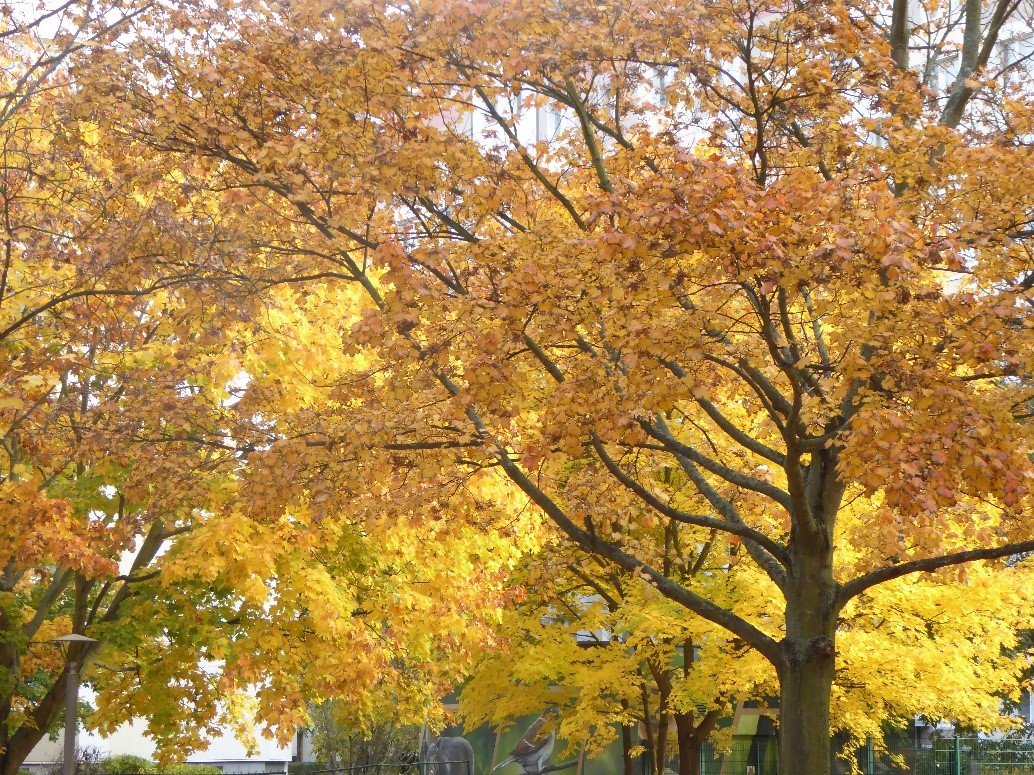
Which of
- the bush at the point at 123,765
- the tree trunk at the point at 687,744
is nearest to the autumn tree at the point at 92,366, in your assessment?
the tree trunk at the point at 687,744

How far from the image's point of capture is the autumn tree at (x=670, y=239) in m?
7.81

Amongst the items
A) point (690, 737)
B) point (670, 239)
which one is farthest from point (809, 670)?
point (690, 737)

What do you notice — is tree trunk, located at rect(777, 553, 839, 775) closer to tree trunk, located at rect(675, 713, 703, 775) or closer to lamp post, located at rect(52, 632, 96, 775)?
lamp post, located at rect(52, 632, 96, 775)

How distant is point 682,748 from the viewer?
20297 mm

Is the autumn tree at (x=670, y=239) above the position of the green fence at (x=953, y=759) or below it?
above

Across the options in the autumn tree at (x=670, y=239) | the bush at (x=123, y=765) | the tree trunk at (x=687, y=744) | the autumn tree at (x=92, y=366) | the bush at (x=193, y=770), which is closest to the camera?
the autumn tree at (x=670, y=239)

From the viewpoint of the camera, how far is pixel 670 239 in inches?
302

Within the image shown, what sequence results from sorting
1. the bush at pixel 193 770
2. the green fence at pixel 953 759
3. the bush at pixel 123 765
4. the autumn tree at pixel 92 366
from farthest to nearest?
the bush at pixel 193 770
the bush at pixel 123 765
the green fence at pixel 953 759
the autumn tree at pixel 92 366

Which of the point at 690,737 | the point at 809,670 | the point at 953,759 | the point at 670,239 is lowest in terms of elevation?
the point at 953,759

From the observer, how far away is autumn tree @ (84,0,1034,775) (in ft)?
25.6

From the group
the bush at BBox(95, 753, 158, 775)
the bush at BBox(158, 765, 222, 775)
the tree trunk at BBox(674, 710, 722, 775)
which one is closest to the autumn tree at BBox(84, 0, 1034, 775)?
the tree trunk at BBox(674, 710, 722, 775)

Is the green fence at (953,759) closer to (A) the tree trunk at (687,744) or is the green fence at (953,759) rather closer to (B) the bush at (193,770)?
(A) the tree trunk at (687,744)

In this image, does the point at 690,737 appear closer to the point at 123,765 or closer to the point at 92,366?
the point at 92,366

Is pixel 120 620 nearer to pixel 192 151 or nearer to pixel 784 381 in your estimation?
pixel 192 151
